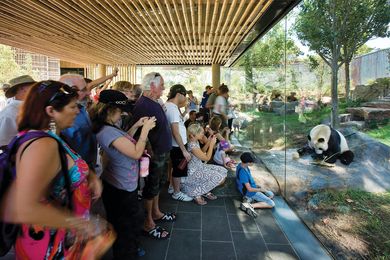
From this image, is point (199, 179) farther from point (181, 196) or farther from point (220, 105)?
point (220, 105)

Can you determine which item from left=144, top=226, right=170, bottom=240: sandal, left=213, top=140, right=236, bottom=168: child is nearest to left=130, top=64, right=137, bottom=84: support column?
left=213, top=140, right=236, bottom=168: child

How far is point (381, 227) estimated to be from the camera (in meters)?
1.80

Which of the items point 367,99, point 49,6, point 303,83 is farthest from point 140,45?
point 367,99

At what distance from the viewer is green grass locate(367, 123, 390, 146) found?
5.47 ft

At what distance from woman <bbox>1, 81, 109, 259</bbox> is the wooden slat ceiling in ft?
11.4

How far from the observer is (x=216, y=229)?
2969 millimetres

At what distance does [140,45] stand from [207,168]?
550 centimetres

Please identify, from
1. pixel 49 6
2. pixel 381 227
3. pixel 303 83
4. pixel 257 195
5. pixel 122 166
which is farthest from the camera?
pixel 49 6

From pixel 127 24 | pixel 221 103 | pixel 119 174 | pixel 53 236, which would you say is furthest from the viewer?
pixel 221 103

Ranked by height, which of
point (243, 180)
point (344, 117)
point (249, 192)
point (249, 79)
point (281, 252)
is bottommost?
point (281, 252)

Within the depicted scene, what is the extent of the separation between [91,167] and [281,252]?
69.9 inches

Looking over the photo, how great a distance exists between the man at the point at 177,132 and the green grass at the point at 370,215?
1.67 meters

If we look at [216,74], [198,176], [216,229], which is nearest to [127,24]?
[198,176]

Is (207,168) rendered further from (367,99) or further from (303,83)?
(367,99)
